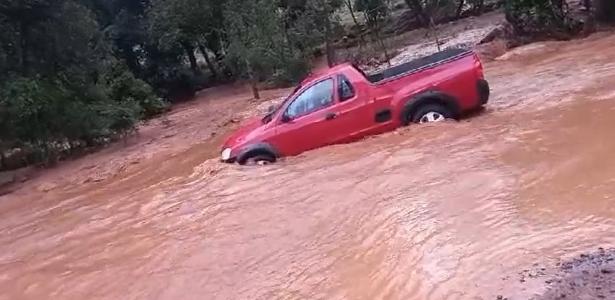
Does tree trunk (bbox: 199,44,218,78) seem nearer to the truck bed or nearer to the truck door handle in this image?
the truck bed

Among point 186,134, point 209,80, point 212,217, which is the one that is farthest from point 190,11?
point 212,217

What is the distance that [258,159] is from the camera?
1148 cm

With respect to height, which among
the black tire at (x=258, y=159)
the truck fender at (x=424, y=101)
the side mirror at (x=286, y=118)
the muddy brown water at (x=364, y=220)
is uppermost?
the side mirror at (x=286, y=118)

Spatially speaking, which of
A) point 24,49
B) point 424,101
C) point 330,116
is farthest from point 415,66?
point 24,49

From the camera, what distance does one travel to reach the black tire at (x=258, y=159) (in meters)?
11.5

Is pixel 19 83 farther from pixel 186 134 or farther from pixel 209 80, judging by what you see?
pixel 209 80

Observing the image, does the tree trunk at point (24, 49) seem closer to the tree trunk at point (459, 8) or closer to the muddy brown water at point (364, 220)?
the muddy brown water at point (364, 220)

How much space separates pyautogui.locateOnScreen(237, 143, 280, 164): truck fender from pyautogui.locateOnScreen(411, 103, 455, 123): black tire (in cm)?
204

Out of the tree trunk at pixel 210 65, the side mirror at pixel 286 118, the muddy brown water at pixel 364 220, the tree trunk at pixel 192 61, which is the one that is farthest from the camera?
the tree trunk at pixel 210 65

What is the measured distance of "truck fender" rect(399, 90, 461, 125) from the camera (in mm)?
11305

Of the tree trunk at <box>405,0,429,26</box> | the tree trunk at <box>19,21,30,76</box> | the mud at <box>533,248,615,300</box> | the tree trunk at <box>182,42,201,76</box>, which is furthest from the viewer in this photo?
the tree trunk at <box>182,42,201,76</box>

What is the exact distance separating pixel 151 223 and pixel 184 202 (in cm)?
79

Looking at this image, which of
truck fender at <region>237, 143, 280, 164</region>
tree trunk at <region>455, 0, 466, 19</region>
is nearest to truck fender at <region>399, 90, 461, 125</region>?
truck fender at <region>237, 143, 280, 164</region>

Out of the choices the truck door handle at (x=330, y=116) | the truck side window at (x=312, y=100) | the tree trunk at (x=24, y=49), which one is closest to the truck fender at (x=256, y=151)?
the truck side window at (x=312, y=100)
